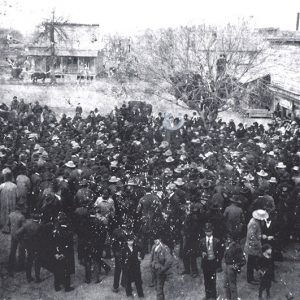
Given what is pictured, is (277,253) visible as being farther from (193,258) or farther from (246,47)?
(246,47)

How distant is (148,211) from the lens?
31.7ft

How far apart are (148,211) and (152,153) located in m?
5.15

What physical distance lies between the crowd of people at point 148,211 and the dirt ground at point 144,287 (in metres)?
0.18

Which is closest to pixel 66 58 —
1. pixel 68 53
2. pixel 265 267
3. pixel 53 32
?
pixel 68 53

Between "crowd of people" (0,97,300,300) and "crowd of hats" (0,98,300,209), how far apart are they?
5cm

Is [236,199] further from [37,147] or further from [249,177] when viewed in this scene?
[37,147]

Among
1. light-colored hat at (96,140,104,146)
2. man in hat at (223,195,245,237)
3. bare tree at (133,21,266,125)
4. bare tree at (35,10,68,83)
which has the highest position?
bare tree at (35,10,68,83)

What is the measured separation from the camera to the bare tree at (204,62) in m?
21.2

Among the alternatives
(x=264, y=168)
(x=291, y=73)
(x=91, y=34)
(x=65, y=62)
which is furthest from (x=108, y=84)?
(x=264, y=168)

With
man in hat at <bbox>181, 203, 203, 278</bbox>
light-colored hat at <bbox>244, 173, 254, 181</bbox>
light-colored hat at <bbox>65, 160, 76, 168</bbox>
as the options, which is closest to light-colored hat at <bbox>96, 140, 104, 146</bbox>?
light-colored hat at <bbox>65, 160, 76, 168</bbox>

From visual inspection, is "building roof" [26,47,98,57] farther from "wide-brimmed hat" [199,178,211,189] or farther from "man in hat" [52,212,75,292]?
"man in hat" [52,212,75,292]

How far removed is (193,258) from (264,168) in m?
3.81

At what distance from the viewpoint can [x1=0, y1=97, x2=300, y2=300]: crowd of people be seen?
325 inches

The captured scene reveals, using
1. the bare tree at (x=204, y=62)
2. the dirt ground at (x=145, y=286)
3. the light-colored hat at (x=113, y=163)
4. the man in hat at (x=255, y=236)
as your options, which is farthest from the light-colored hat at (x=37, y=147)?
the bare tree at (x=204, y=62)
